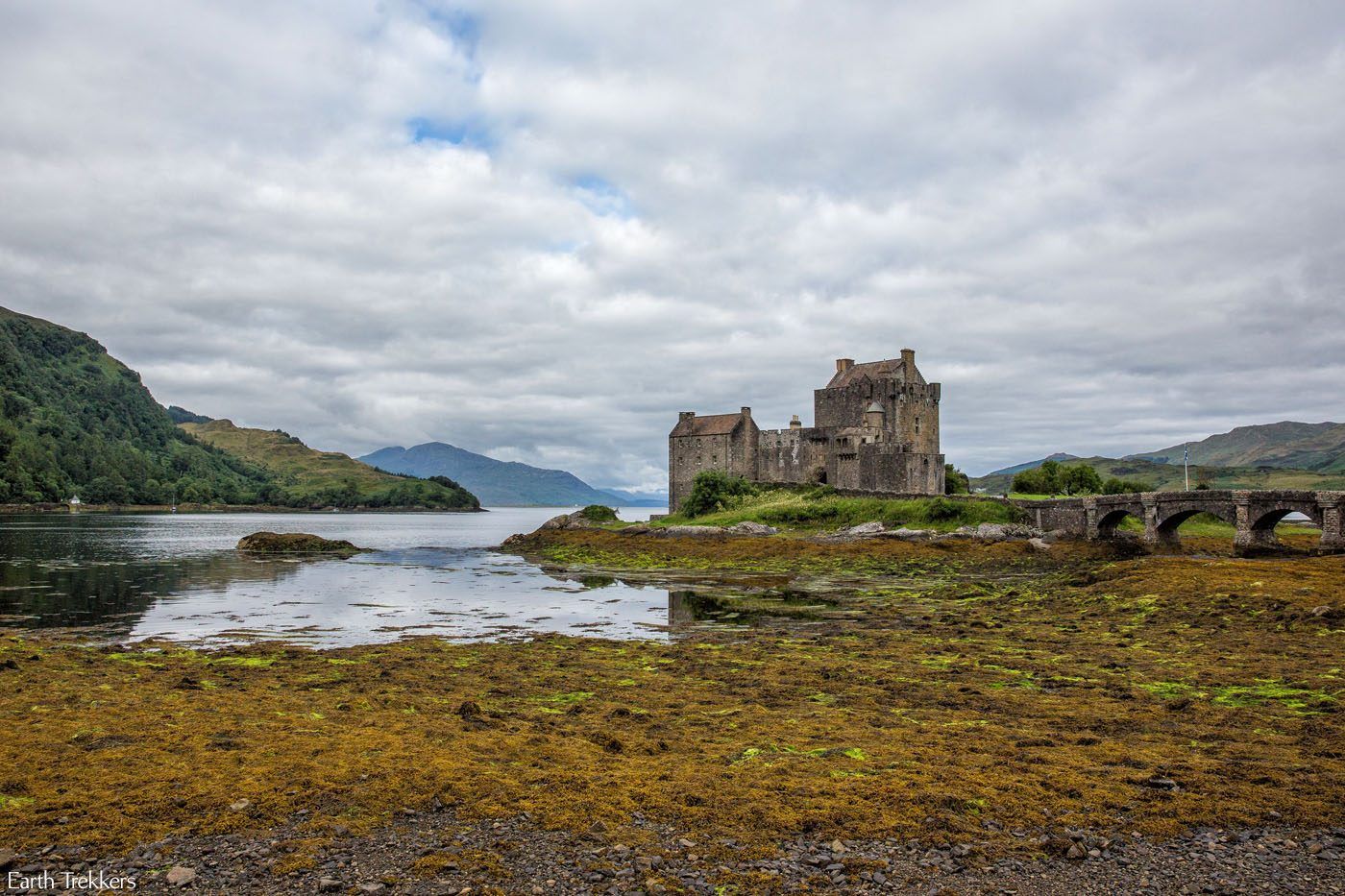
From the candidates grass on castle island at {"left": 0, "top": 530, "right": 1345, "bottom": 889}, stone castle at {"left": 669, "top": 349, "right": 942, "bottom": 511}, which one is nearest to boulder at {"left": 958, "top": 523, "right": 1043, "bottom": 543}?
stone castle at {"left": 669, "top": 349, "right": 942, "bottom": 511}

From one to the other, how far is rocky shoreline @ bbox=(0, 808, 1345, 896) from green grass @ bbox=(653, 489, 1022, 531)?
48.7 metres

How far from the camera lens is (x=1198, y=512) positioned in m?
47.6

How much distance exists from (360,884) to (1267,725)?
12.4m

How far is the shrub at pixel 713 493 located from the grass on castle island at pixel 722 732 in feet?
162

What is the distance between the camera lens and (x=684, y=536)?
6259 cm

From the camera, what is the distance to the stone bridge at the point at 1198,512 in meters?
39.1

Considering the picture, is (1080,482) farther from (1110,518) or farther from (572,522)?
(572,522)

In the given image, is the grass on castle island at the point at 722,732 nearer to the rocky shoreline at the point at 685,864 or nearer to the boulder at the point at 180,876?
the rocky shoreline at the point at 685,864

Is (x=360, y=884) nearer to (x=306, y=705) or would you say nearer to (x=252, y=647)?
(x=306, y=705)

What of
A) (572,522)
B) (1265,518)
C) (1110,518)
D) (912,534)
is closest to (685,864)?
(1265,518)

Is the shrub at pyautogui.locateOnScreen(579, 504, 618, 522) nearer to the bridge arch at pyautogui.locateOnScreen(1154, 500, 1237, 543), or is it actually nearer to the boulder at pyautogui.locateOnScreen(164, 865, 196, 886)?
the bridge arch at pyautogui.locateOnScreen(1154, 500, 1237, 543)

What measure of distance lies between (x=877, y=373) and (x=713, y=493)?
A: 18.5m

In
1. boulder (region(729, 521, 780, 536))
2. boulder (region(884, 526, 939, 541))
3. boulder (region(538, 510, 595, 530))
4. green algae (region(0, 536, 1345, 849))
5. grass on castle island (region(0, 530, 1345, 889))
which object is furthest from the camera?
boulder (region(538, 510, 595, 530))

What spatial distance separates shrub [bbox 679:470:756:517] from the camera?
241ft
